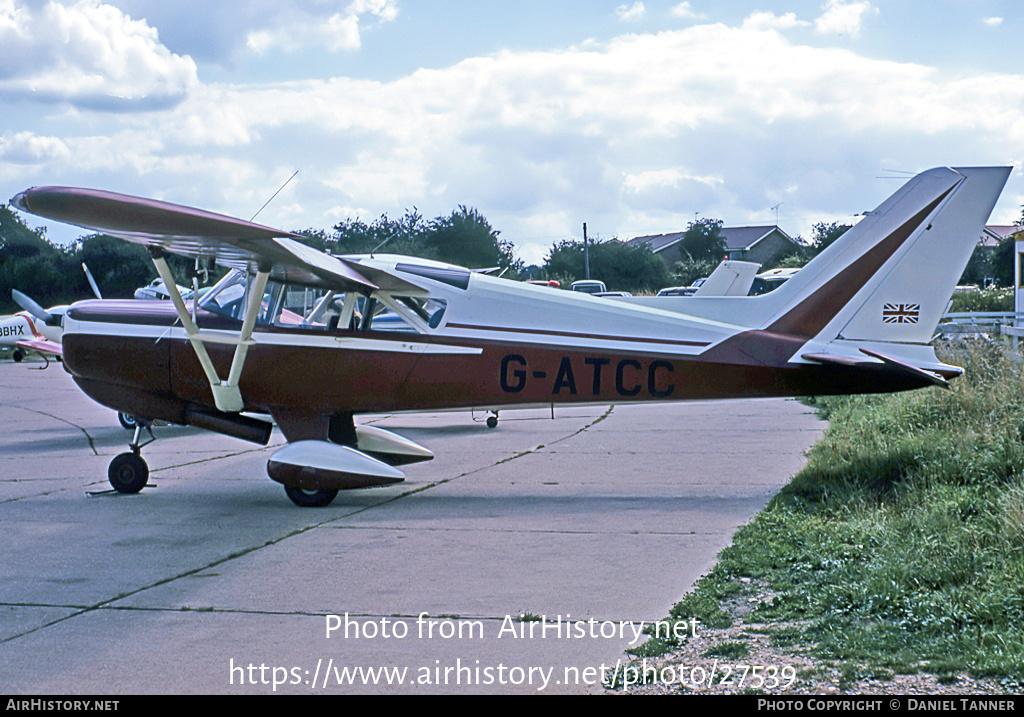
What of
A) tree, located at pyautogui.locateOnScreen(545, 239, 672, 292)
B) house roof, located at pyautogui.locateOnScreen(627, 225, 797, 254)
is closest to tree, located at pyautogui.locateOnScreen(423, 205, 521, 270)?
tree, located at pyautogui.locateOnScreen(545, 239, 672, 292)

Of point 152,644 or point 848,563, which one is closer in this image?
point 152,644

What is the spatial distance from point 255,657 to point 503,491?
453 cm

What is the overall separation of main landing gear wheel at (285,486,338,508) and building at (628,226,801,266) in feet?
261

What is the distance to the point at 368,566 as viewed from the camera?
5852mm

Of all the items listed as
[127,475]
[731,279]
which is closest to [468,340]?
[127,475]

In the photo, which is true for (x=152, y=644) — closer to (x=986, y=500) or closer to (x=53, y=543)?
(x=53, y=543)

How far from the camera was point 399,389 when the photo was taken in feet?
27.9

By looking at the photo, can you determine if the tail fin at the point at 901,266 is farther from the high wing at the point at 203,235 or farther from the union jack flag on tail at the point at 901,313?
the high wing at the point at 203,235

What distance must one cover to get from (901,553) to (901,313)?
3471mm

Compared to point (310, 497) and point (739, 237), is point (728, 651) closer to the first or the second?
point (310, 497)

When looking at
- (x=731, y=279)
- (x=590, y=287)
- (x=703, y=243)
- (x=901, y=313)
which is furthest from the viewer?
(x=703, y=243)

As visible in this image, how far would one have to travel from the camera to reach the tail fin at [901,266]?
8.02m

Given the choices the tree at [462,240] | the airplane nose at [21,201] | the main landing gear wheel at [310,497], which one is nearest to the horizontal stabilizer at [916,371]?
the main landing gear wheel at [310,497]
